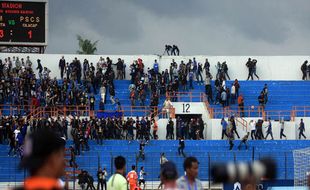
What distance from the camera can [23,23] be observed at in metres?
49.8

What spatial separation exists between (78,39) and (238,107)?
56897mm

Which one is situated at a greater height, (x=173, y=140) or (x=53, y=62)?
(x=53, y=62)

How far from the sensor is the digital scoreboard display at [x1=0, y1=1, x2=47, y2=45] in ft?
163

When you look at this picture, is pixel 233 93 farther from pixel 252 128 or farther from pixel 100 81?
pixel 100 81

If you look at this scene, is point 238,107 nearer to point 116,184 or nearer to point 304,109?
point 304,109

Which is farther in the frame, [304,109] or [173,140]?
[304,109]

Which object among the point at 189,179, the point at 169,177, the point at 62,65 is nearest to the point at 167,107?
the point at 62,65

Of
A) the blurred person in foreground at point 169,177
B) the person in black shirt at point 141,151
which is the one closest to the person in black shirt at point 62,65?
the person in black shirt at point 141,151

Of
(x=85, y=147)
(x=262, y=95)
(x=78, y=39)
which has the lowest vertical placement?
(x=85, y=147)

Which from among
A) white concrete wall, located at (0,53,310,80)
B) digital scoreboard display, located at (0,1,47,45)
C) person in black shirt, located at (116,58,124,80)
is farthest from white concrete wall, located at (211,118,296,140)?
digital scoreboard display, located at (0,1,47,45)

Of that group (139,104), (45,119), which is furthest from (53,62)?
(45,119)

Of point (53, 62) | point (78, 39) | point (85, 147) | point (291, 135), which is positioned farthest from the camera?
point (78, 39)

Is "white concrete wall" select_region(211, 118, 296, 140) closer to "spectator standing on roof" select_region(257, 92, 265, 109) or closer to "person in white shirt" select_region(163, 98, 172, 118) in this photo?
"person in white shirt" select_region(163, 98, 172, 118)

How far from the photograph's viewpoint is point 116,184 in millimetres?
10078
